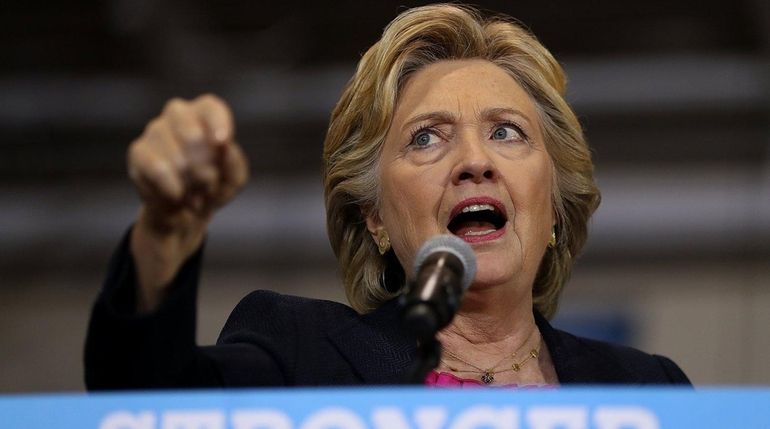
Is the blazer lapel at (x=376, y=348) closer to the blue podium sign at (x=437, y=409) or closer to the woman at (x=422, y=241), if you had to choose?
the woman at (x=422, y=241)

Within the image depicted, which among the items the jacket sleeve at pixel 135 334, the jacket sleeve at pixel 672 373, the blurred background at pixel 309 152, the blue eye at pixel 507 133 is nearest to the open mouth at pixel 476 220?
the blue eye at pixel 507 133

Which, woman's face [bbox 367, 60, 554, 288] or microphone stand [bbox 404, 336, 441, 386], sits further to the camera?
woman's face [bbox 367, 60, 554, 288]

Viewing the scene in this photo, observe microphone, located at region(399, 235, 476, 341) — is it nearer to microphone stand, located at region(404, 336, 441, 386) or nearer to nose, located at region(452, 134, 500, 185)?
microphone stand, located at region(404, 336, 441, 386)

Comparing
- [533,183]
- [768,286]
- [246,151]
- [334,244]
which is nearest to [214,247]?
[246,151]

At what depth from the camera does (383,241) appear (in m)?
2.02

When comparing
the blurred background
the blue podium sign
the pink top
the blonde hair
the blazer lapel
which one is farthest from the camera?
the blurred background

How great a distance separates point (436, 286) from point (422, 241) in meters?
0.70

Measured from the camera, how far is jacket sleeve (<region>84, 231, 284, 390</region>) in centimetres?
126

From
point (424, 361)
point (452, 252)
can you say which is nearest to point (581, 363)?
point (452, 252)

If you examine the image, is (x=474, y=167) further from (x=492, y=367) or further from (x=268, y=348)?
(x=268, y=348)

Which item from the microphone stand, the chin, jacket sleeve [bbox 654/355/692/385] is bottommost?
jacket sleeve [bbox 654/355/692/385]

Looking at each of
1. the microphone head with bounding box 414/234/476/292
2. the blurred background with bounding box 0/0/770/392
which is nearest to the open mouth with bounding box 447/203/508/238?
the microphone head with bounding box 414/234/476/292

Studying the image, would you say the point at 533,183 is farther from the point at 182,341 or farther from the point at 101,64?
the point at 101,64

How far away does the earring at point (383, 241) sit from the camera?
2013 mm
